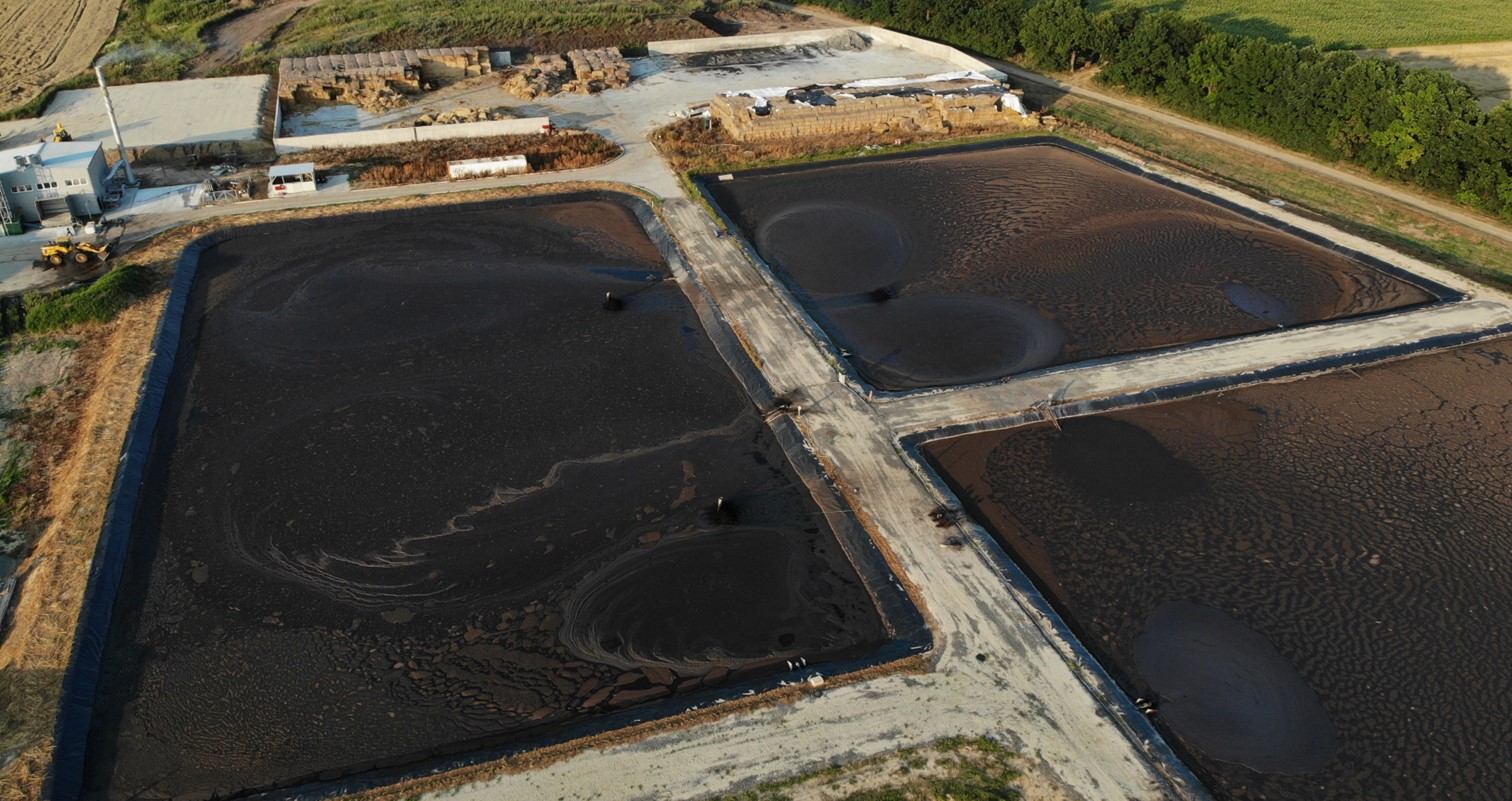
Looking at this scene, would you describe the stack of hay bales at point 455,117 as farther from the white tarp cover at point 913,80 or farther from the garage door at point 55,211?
the white tarp cover at point 913,80

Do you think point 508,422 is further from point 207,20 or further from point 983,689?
point 207,20

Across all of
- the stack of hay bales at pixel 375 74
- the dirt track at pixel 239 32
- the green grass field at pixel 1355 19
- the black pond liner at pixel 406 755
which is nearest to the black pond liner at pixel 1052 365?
the black pond liner at pixel 406 755

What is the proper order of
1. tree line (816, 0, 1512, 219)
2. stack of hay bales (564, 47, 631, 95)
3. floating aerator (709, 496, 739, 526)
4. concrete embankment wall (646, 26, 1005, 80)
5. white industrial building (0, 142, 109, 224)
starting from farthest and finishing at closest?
concrete embankment wall (646, 26, 1005, 80) < stack of hay bales (564, 47, 631, 95) < tree line (816, 0, 1512, 219) < white industrial building (0, 142, 109, 224) < floating aerator (709, 496, 739, 526)

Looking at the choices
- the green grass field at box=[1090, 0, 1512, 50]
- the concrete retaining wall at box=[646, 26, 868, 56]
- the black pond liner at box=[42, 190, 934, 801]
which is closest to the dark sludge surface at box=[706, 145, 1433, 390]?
the black pond liner at box=[42, 190, 934, 801]

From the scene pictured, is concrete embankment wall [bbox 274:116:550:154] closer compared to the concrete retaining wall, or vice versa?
concrete embankment wall [bbox 274:116:550:154]

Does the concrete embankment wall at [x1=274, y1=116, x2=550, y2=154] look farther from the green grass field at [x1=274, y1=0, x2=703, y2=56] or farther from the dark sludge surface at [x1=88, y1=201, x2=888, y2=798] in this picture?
the green grass field at [x1=274, y1=0, x2=703, y2=56]

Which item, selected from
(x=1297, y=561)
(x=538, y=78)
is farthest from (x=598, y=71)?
(x=1297, y=561)

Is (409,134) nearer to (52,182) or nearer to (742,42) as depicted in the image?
(52,182)
